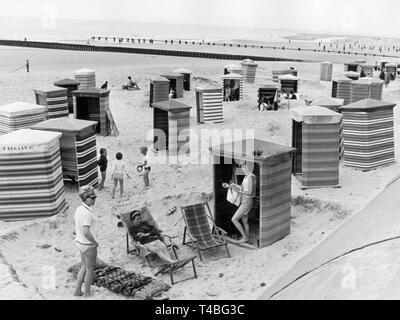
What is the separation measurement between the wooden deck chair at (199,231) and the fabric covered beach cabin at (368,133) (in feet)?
14.8

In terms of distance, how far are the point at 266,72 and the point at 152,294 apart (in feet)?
100

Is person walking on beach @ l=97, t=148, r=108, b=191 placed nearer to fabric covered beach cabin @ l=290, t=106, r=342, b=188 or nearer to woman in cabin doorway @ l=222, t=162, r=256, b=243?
woman in cabin doorway @ l=222, t=162, r=256, b=243

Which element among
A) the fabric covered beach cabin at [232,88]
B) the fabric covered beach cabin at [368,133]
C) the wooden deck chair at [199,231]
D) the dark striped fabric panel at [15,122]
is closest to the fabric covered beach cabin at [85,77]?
the fabric covered beach cabin at [232,88]

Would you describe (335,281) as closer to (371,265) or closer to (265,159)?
(371,265)

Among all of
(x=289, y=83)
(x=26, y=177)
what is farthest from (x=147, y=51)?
(x=26, y=177)

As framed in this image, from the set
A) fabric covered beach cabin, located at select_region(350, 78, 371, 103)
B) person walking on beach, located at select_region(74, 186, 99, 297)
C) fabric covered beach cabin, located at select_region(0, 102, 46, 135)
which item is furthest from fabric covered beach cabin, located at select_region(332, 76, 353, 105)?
person walking on beach, located at select_region(74, 186, 99, 297)

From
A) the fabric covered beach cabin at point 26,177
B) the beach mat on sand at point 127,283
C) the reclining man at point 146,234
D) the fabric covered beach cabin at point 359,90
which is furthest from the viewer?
the fabric covered beach cabin at point 359,90

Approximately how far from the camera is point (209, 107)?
58.1 ft

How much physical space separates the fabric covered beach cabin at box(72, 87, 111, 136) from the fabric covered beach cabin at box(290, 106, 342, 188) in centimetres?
780

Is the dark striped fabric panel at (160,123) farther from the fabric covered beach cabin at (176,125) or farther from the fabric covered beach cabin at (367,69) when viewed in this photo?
the fabric covered beach cabin at (367,69)

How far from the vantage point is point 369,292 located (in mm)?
5062

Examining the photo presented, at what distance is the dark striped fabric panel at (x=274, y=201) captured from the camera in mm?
7956

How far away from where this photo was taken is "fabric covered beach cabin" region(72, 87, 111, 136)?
16344 millimetres
